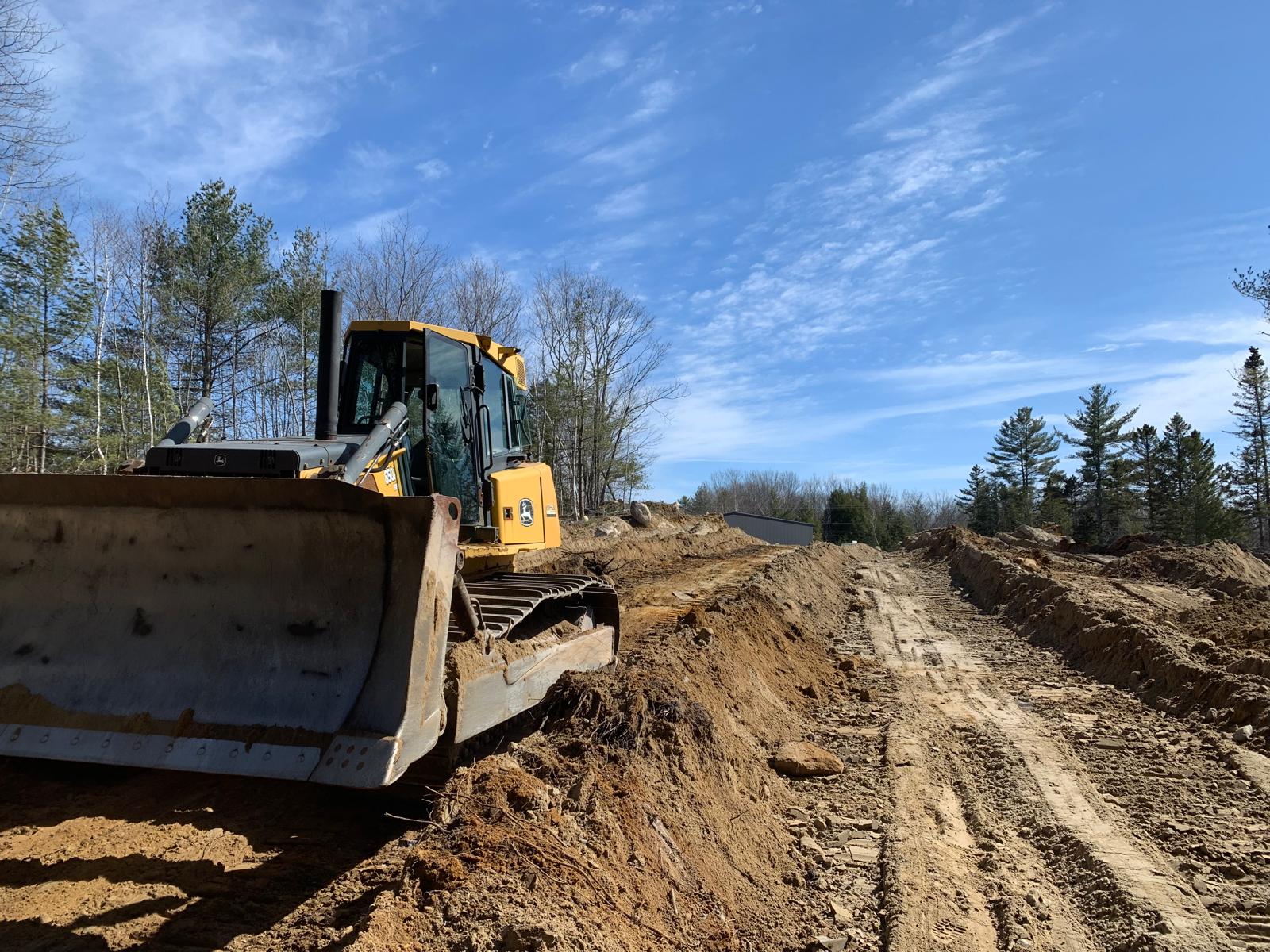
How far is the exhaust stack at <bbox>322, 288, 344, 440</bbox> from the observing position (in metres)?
4.86

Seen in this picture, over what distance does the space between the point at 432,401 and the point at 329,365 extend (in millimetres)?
810

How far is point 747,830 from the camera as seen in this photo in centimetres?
438

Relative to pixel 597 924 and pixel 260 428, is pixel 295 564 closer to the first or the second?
pixel 597 924

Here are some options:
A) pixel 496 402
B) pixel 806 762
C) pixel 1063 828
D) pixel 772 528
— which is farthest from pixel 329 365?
pixel 772 528

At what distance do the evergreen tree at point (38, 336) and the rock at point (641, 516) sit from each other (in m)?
19.2

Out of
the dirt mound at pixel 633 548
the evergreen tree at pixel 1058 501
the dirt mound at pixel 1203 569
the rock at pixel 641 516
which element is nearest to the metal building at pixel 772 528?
the dirt mound at pixel 633 548

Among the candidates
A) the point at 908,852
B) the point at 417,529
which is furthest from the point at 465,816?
the point at 908,852

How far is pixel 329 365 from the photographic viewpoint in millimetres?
4922

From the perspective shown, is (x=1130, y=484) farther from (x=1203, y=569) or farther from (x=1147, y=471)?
(x=1203, y=569)

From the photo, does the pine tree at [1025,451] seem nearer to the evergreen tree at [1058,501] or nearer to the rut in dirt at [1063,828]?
the evergreen tree at [1058,501]

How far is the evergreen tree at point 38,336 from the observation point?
16984mm

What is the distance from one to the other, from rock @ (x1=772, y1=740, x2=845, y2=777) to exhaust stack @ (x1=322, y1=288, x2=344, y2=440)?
12.8 feet

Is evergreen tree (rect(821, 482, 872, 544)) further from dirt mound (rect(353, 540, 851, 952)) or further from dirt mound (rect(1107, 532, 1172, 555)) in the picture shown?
dirt mound (rect(353, 540, 851, 952))

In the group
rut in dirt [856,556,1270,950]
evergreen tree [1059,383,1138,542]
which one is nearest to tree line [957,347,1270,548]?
evergreen tree [1059,383,1138,542]
